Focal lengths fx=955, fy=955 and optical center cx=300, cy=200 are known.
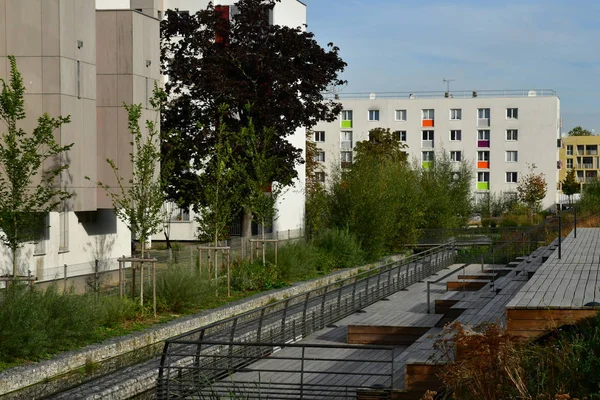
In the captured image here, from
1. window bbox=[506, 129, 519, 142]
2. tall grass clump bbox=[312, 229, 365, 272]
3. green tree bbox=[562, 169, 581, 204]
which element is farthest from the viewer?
green tree bbox=[562, 169, 581, 204]

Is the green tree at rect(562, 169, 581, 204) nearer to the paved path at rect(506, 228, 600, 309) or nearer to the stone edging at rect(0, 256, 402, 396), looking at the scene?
the paved path at rect(506, 228, 600, 309)

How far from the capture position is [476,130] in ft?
250

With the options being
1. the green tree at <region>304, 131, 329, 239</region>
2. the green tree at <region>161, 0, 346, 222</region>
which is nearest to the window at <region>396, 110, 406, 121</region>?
the green tree at <region>304, 131, 329, 239</region>

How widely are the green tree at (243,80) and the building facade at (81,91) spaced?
5632 millimetres

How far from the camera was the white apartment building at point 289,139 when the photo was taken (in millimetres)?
44469

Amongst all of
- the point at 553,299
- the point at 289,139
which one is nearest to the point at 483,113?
the point at 289,139

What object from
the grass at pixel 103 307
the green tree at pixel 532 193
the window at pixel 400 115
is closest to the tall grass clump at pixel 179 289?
the grass at pixel 103 307

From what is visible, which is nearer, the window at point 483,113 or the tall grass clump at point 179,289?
the tall grass clump at point 179,289

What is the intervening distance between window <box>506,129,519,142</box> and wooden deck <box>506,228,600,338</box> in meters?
58.4

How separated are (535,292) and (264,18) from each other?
78.6 ft

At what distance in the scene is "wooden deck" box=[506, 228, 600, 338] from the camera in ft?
39.1

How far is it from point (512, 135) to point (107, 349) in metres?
62.4

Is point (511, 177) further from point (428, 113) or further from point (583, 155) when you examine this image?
point (583, 155)

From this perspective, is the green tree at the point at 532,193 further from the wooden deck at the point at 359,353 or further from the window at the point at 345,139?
the wooden deck at the point at 359,353
